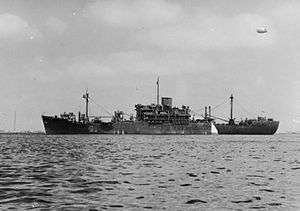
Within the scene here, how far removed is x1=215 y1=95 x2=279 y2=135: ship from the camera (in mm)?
152575

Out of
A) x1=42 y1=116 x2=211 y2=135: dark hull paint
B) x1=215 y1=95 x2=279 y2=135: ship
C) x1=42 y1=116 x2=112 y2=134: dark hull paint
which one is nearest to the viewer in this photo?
x1=42 y1=116 x2=112 y2=134: dark hull paint

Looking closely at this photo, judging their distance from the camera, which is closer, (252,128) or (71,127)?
(71,127)

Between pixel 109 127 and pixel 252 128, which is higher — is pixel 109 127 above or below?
below

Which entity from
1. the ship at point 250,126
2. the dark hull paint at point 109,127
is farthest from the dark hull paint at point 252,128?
the dark hull paint at point 109,127

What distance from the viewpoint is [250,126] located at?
505 ft

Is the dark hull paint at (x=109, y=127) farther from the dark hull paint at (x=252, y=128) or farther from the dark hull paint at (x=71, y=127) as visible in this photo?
the dark hull paint at (x=252, y=128)

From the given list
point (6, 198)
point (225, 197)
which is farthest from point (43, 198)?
point (225, 197)

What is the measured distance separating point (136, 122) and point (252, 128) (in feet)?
141

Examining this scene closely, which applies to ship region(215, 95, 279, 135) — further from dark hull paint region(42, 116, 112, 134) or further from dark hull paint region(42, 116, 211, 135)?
dark hull paint region(42, 116, 112, 134)

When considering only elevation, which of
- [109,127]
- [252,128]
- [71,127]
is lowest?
[71,127]

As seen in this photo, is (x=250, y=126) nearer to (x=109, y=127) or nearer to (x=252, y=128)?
(x=252, y=128)

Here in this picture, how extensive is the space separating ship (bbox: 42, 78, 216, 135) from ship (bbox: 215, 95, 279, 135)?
20622mm

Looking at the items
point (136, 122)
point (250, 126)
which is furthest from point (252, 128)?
point (136, 122)

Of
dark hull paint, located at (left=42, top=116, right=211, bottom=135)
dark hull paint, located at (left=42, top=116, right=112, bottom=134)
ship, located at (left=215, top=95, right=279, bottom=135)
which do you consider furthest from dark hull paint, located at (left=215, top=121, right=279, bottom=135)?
dark hull paint, located at (left=42, top=116, right=112, bottom=134)
